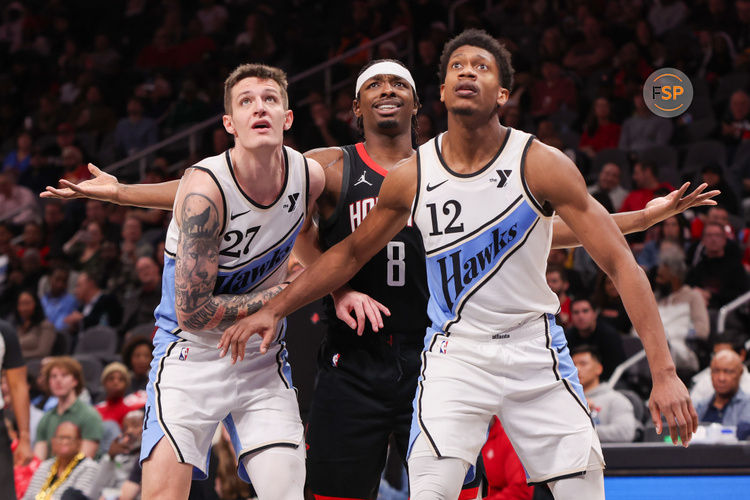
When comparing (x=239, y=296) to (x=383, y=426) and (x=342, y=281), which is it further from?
(x=383, y=426)

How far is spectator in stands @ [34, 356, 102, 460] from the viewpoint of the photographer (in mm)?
7785

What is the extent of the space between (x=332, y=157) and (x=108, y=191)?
994 millimetres

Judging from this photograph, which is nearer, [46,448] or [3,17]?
[46,448]

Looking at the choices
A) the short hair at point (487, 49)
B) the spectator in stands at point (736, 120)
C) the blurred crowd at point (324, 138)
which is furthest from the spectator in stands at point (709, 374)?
the short hair at point (487, 49)

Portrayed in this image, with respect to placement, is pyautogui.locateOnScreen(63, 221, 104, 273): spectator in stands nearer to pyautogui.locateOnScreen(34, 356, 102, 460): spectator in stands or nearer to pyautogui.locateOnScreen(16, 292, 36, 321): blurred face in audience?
pyautogui.locateOnScreen(16, 292, 36, 321): blurred face in audience

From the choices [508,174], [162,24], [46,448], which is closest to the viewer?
[508,174]

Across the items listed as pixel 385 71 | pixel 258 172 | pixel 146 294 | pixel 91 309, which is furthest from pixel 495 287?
pixel 91 309

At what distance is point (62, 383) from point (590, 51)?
6493mm

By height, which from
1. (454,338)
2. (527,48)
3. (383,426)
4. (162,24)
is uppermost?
(162,24)

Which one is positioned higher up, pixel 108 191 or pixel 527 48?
pixel 527 48

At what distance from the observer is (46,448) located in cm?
786

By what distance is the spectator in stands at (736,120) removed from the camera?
31.3ft

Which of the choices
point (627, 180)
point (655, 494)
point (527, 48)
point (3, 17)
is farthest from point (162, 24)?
point (655, 494)

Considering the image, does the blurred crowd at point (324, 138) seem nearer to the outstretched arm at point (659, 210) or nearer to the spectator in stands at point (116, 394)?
the spectator in stands at point (116, 394)
